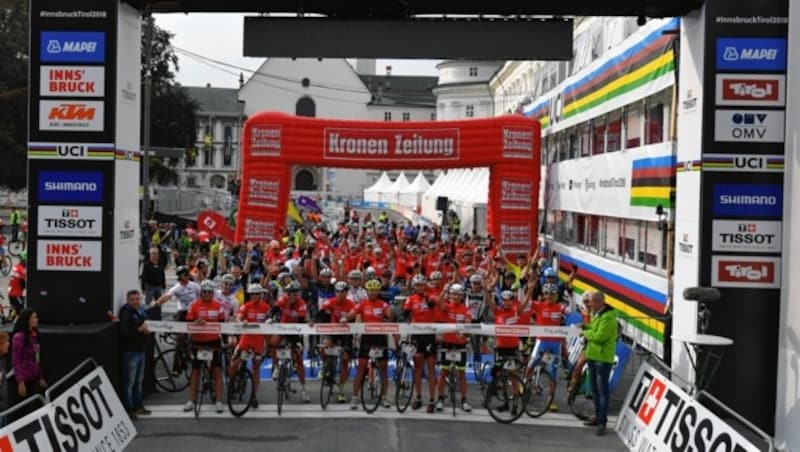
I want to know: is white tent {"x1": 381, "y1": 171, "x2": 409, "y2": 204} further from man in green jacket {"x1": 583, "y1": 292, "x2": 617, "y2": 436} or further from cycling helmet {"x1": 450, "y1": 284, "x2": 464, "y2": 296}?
man in green jacket {"x1": 583, "y1": 292, "x2": 617, "y2": 436}

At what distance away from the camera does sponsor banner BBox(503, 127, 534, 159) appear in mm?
20766

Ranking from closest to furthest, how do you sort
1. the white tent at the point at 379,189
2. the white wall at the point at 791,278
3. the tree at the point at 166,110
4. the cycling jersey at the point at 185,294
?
the white wall at the point at 791,278 → the cycling jersey at the point at 185,294 → the tree at the point at 166,110 → the white tent at the point at 379,189

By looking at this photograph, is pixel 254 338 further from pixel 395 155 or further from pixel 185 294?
pixel 395 155

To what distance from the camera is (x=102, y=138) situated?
382 inches

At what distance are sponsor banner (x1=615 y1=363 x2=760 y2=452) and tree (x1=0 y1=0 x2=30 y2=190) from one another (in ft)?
160

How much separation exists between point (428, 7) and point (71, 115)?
173 inches

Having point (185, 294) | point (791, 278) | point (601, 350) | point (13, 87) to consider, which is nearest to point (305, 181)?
point (13, 87)

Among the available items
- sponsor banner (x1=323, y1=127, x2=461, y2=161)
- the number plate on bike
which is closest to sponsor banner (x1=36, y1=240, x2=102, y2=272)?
the number plate on bike

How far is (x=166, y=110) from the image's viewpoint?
58281mm

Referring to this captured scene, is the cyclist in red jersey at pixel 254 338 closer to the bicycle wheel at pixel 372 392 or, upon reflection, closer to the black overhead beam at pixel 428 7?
the bicycle wheel at pixel 372 392

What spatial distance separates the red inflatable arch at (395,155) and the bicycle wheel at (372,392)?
1049 centimetres

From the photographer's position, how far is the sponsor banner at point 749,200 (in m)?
9.27

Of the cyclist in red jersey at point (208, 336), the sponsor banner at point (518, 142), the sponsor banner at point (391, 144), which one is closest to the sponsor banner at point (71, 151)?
the cyclist in red jersey at point (208, 336)

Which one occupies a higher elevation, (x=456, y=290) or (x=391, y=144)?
(x=391, y=144)
